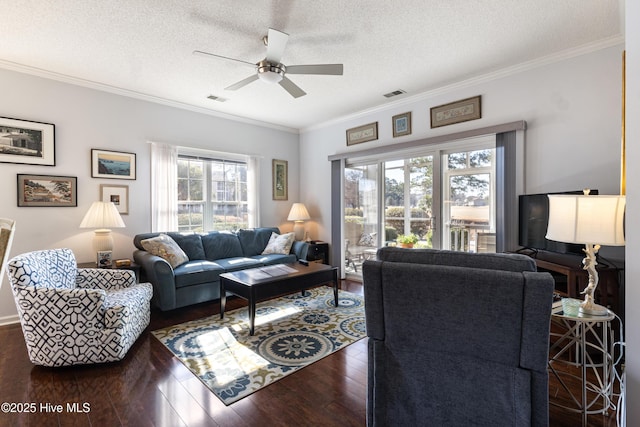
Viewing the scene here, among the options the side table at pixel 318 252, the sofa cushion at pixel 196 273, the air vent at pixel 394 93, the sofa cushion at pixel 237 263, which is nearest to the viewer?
the sofa cushion at pixel 196 273

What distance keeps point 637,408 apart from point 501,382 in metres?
0.52

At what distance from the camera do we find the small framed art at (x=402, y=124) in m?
4.25

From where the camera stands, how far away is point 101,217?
3.29 metres

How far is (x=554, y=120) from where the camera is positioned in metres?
3.05

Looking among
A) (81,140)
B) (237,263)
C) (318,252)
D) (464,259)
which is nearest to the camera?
(464,259)

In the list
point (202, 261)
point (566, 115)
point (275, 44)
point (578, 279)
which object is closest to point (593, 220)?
point (578, 279)

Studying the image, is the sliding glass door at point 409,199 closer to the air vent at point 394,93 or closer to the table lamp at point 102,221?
the air vent at point 394,93

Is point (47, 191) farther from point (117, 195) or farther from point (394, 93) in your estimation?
point (394, 93)

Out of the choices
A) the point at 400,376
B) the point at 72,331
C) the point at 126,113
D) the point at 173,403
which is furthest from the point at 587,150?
the point at 126,113

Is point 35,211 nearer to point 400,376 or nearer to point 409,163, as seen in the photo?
point 400,376

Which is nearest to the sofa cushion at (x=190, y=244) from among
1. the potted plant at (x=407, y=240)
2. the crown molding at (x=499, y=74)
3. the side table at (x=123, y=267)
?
the side table at (x=123, y=267)

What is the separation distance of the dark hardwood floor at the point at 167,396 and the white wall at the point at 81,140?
1384 mm

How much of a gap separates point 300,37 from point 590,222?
2.50m

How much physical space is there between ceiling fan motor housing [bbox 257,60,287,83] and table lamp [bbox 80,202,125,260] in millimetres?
2262
